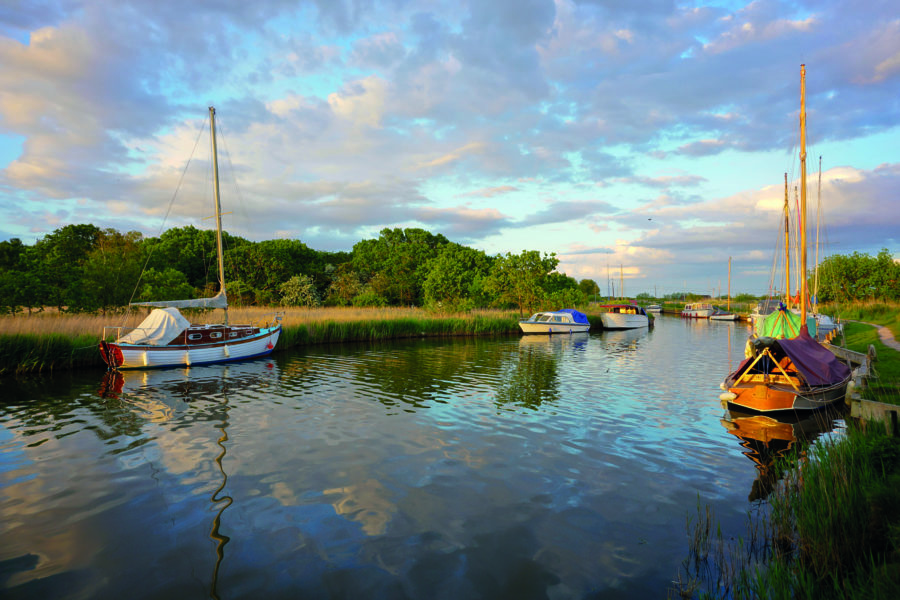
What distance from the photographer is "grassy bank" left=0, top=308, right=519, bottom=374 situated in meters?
19.5

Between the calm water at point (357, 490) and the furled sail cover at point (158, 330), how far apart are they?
443 centimetres

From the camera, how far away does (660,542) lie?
6184mm

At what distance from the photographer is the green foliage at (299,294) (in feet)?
164

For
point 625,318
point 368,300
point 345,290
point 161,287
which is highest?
point 345,290

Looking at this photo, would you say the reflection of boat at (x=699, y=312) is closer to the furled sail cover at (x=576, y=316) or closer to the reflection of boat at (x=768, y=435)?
the furled sail cover at (x=576, y=316)

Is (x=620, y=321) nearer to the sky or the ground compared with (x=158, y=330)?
nearer to the ground

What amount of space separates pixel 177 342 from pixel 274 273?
4133cm

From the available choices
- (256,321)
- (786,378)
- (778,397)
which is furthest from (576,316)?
(778,397)

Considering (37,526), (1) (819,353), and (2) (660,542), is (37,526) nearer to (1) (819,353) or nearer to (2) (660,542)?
(2) (660,542)

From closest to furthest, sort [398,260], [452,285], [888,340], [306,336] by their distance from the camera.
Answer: [888,340], [306,336], [452,285], [398,260]

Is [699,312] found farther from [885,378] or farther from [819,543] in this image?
[819,543]

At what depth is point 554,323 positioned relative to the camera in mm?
44969

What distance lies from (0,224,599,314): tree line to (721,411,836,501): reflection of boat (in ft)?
111

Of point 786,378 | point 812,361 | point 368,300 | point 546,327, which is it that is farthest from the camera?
point 368,300
